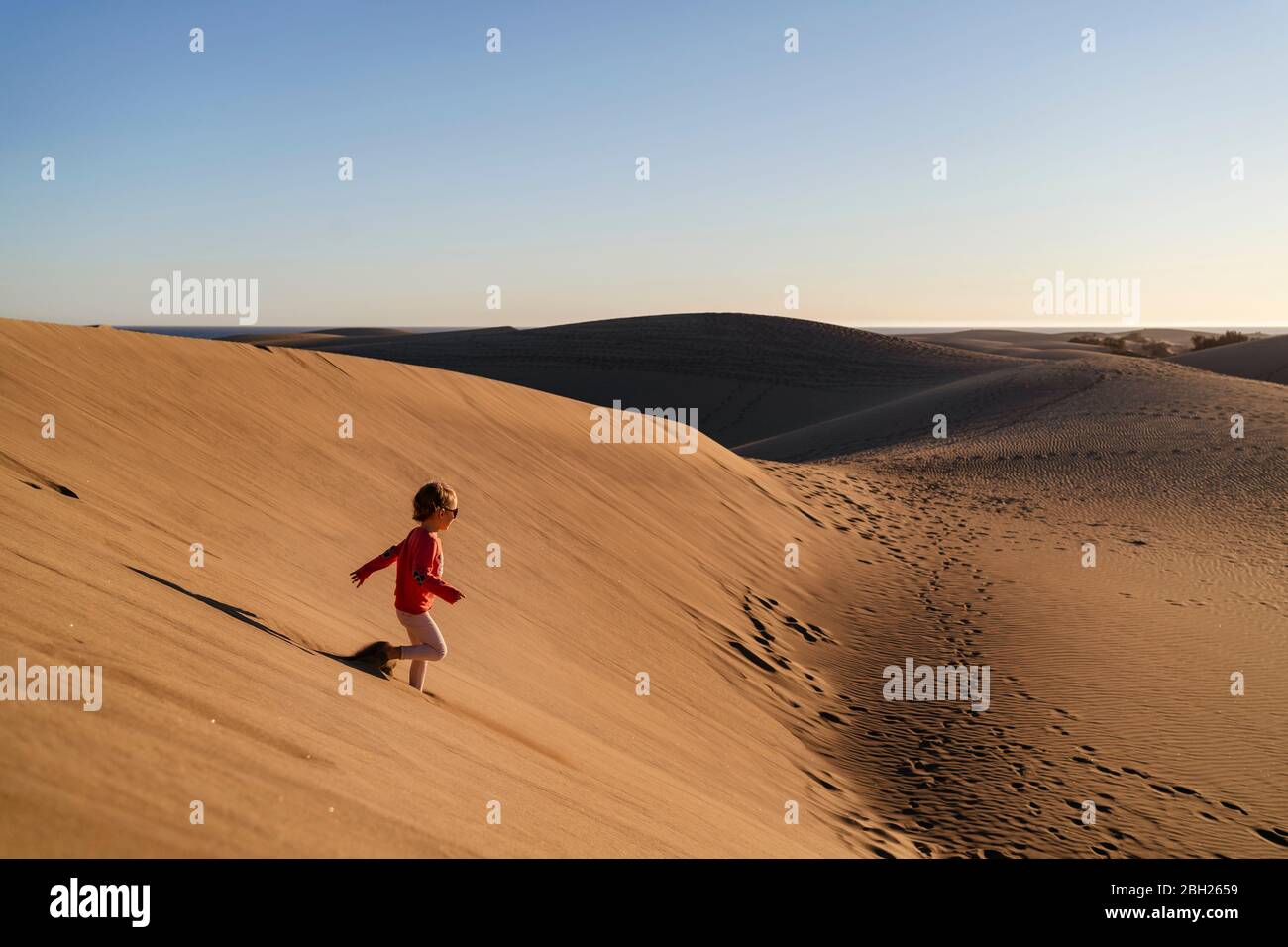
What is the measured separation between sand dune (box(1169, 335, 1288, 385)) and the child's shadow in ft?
148

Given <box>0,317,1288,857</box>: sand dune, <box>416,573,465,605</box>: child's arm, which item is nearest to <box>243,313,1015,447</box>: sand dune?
<box>0,317,1288,857</box>: sand dune

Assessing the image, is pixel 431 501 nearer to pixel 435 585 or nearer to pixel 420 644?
pixel 435 585

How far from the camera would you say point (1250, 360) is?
144 feet

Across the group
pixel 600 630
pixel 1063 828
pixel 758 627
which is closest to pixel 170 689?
pixel 600 630

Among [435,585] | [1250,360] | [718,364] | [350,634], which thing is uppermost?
[718,364]

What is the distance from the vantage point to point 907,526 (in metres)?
16.0

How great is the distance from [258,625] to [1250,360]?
164 feet

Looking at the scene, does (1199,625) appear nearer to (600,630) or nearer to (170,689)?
(600,630)

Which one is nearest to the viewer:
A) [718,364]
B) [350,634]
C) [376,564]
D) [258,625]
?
[258,625]

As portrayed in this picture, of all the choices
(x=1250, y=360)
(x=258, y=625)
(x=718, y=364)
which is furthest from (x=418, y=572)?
(x=1250, y=360)

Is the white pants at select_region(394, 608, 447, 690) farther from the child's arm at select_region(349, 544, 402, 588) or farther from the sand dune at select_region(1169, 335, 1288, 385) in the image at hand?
the sand dune at select_region(1169, 335, 1288, 385)

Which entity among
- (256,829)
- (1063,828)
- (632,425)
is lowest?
(1063,828)

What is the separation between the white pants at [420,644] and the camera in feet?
15.1
